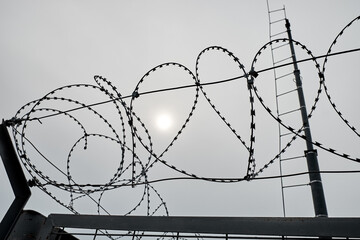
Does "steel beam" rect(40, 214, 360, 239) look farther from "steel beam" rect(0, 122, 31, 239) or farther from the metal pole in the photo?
the metal pole

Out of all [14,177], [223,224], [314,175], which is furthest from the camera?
[314,175]

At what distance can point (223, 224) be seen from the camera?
340cm

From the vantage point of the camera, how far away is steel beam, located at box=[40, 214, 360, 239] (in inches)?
119

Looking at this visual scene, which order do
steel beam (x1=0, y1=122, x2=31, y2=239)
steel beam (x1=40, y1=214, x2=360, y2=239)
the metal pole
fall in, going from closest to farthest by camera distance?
steel beam (x1=40, y1=214, x2=360, y2=239), steel beam (x1=0, y1=122, x2=31, y2=239), the metal pole

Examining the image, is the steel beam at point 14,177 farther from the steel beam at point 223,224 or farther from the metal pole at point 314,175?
the metal pole at point 314,175

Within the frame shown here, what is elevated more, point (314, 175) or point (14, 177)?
point (314, 175)

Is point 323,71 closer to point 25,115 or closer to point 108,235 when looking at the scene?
point 108,235

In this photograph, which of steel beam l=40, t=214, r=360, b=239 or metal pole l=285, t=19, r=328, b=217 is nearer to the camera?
steel beam l=40, t=214, r=360, b=239

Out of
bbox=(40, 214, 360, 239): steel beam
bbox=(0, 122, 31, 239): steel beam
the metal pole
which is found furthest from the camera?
the metal pole

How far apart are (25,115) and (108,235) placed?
2329 mm

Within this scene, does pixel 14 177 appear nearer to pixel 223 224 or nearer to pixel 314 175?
pixel 223 224

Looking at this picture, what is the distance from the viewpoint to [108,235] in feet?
12.9

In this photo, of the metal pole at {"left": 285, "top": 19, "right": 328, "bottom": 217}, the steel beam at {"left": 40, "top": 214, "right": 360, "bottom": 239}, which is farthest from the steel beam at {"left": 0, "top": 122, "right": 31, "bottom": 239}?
the metal pole at {"left": 285, "top": 19, "right": 328, "bottom": 217}

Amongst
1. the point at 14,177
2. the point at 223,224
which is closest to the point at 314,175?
the point at 223,224
